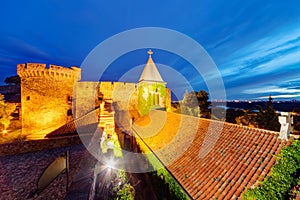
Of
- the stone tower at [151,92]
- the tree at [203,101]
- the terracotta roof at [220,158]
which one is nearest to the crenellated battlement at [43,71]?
the stone tower at [151,92]

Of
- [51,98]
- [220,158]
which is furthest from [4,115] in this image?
[220,158]

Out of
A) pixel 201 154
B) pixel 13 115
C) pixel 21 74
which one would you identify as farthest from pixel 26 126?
pixel 201 154

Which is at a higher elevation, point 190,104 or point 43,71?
point 43,71

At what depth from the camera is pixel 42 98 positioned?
14.3m

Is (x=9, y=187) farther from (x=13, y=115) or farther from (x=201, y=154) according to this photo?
(x=13, y=115)

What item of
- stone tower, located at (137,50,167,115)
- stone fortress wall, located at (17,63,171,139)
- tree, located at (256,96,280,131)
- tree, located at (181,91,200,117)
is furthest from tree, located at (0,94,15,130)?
tree, located at (256,96,280,131)

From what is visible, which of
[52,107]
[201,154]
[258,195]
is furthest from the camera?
[52,107]

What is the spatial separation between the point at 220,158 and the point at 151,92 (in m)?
15.4

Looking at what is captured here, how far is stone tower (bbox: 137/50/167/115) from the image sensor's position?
66.9 feet

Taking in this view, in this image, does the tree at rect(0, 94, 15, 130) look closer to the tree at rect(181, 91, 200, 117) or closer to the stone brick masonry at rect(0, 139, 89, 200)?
the stone brick masonry at rect(0, 139, 89, 200)

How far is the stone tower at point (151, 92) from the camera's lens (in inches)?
803

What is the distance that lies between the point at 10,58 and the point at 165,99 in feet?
189

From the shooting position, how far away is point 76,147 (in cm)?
971

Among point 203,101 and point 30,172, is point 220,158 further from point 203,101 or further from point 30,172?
point 203,101
